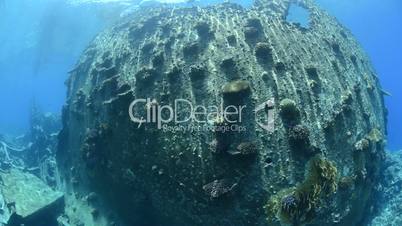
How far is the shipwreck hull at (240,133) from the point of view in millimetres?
8094

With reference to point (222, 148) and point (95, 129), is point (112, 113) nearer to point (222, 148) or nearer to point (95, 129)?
point (95, 129)

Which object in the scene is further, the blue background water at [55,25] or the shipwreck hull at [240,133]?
the blue background water at [55,25]

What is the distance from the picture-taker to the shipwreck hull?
809cm

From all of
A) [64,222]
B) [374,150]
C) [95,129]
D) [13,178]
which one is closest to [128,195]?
[95,129]

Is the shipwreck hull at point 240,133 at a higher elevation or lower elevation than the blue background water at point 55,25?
lower

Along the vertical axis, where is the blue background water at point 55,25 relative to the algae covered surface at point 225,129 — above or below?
above
